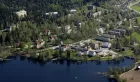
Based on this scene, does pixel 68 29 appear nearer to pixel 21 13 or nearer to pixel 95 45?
pixel 95 45

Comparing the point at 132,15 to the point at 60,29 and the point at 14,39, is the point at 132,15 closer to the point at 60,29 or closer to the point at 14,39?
the point at 60,29

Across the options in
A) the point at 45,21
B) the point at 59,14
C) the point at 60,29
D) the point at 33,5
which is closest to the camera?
the point at 60,29

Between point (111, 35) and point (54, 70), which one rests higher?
point (111, 35)

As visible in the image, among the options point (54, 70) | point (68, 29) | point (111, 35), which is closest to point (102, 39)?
point (111, 35)

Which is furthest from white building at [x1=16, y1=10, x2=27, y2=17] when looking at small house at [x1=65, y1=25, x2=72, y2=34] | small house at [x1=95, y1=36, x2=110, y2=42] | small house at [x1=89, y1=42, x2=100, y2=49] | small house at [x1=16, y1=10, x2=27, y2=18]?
small house at [x1=89, y1=42, x2=100, y2=49]

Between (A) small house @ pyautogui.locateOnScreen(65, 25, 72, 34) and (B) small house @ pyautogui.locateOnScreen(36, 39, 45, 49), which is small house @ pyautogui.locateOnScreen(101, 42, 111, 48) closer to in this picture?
(A) small house @ pyautogui.locateOnScreen(65, 25, 72, 34)

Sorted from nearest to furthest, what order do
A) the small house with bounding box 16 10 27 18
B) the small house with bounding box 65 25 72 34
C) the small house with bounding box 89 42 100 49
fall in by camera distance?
the small house with bounding box 89 42 100 49 < the small house with bounding box 65 25 72 34 < the small house with bounding box 16 10 27 18

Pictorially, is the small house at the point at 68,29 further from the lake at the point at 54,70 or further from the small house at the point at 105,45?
the lake at the point at 54,70

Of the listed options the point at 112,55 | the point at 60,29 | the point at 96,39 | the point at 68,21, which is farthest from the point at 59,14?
the point at 112,55
